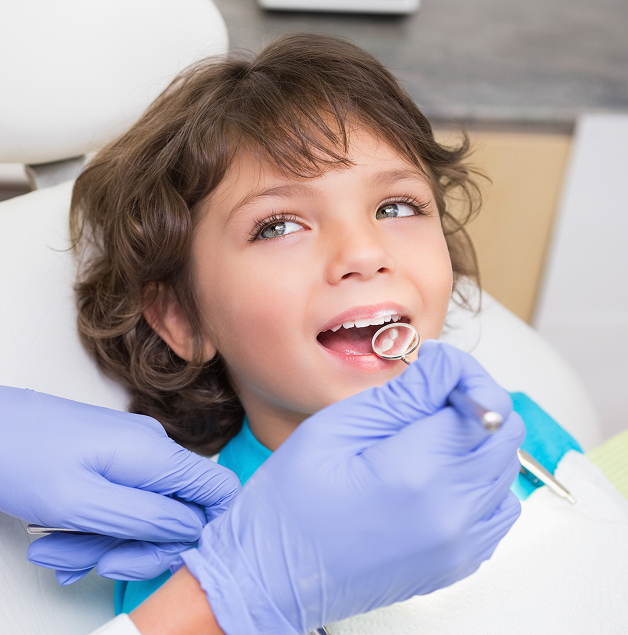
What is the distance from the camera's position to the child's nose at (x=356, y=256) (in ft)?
2.62

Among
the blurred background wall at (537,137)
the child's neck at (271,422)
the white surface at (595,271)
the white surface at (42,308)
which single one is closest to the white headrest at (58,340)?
the white surface at (42,308)

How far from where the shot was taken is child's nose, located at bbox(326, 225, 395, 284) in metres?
0.80

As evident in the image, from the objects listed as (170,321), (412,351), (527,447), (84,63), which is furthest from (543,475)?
(84,63)

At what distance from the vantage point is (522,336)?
51.8 inches

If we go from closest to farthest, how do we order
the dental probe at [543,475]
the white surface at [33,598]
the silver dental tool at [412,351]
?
1. the silver dental tool at [412,351]
2. the white surface at [33,598]
3. the dental probe at [543,475]

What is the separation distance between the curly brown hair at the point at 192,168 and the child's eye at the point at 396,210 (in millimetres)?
70

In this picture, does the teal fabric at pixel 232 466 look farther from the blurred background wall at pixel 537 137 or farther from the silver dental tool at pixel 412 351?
the blurred background wall at pixel 537 137

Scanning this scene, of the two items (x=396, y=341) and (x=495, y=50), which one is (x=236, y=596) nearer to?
(x=396, y=341)

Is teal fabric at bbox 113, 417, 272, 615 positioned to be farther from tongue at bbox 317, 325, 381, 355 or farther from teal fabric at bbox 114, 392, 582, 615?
tongue at bbox 317, 325, 381, 355

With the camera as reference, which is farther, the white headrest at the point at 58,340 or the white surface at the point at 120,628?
the white headrest at the point at 58,340

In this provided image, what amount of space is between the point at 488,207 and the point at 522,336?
639 millimetres

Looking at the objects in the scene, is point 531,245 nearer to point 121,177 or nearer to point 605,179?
Result: point 605,179

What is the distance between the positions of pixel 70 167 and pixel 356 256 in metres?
0.68

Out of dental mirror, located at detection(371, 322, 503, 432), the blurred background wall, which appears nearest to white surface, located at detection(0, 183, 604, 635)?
dental mirror, located at detection(371, 322, 503, 432)
